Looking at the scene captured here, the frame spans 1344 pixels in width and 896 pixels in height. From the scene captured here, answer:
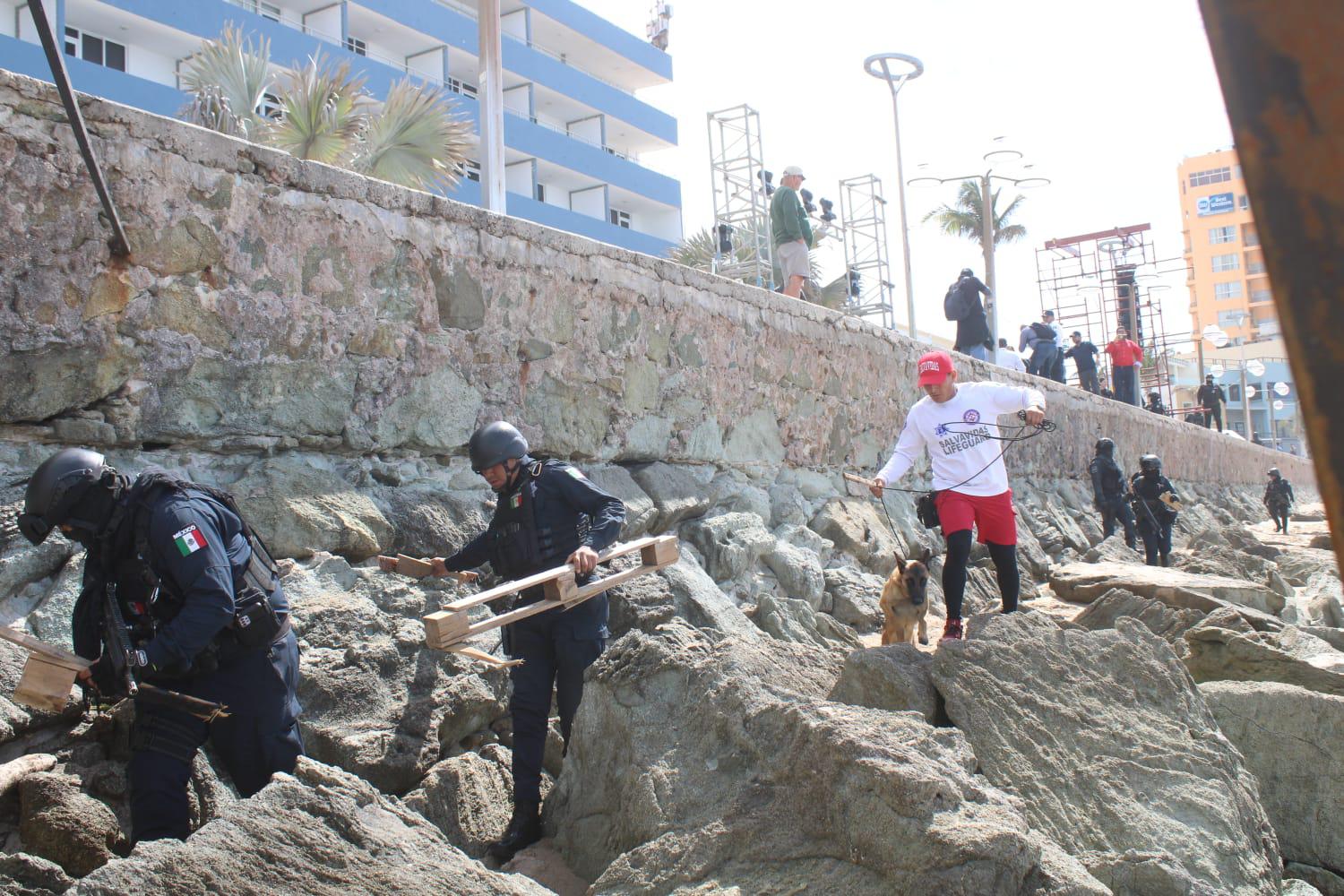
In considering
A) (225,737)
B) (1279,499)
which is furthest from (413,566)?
(1279,499)

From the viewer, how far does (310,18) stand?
27375 mm

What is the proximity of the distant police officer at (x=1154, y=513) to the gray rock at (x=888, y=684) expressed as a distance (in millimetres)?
9365

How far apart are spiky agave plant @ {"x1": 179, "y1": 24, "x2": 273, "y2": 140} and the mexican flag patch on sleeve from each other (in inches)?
474

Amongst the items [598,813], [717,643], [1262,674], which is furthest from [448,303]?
[1262,674]

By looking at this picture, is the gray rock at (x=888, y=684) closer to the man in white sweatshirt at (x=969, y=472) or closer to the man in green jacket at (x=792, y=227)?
the man in white sweatshirt at (x=969, y=472)

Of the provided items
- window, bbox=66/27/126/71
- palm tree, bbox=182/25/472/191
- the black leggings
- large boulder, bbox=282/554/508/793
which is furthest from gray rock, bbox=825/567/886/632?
window, bbox=66/27/126/71

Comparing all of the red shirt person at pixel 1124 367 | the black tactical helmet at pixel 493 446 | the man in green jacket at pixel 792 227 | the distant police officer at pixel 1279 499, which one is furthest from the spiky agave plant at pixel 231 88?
the distant police officer at pixel 1279 499

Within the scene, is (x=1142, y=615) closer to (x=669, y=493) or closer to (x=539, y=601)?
(x=669, y=493)

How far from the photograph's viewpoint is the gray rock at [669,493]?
22.6 feet

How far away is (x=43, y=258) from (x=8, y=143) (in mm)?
424

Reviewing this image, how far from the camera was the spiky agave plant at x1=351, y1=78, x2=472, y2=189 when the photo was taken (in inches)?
556

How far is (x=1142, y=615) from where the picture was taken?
6.91 m

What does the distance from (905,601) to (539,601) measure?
9.85 feet

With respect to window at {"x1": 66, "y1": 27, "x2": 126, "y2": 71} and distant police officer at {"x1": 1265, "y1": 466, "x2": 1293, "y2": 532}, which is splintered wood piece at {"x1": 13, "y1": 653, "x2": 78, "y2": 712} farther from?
window at {"x1": 66, "y1": 27, "x2": 126, "y2": 71}
